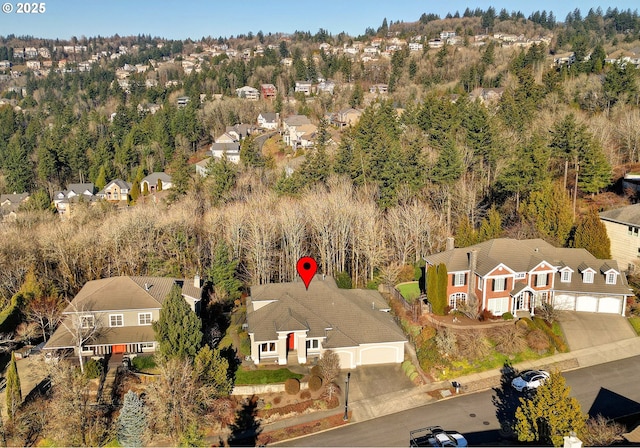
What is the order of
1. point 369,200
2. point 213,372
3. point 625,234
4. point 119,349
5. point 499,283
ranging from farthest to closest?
point 369,200
point 625,234
point 499,283
point 119,349
point 213,372

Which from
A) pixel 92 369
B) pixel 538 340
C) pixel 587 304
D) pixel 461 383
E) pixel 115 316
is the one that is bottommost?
pixel 461 383

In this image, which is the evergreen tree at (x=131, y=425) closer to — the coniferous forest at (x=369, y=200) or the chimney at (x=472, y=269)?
the coniferous forest at (x=369, y=200)

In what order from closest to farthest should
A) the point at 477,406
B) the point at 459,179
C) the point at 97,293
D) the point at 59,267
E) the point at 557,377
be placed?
the point at 557,377
the point at 477,406
the point at 97,293
the point at 59,267
the point at 459,179

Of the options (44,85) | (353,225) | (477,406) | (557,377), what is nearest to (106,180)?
(353,225)

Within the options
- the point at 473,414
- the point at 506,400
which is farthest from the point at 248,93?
the point at 473,414

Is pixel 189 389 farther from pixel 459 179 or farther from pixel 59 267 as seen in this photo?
pixel 459 179

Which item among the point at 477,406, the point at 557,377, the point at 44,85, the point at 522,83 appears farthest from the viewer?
the point at 44,85

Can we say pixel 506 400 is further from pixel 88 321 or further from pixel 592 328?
pixel 88 321

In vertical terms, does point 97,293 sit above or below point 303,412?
above
